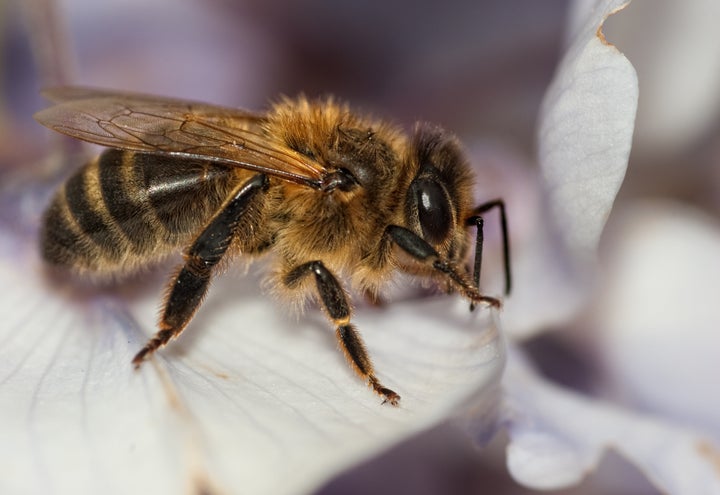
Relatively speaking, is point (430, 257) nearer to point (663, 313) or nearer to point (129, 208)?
point (129, 208)

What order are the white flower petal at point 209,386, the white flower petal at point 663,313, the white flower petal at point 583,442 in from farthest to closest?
the white flower petal at point 663,313
the white flower petal at point 583,442
the white flower petal at point 209,386

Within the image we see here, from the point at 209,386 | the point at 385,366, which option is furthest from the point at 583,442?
the point at 209,386

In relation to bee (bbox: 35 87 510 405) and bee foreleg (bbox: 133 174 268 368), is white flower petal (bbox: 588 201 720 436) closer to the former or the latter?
bee (bbox: 35 87 510 405)

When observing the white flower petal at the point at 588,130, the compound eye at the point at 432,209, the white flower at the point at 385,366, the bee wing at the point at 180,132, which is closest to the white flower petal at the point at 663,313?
the white flower at the point at 385,366

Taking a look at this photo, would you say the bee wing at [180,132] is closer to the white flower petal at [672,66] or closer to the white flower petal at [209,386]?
the white flower petal at [209,386]

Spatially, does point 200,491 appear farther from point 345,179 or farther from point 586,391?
point 586,391

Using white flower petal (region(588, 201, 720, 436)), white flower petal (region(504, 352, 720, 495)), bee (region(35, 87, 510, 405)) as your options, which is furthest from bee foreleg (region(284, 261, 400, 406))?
white flower petal (region(588, 201, 720, 436))

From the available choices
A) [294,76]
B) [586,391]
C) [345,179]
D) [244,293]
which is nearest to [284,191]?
[345,179]
